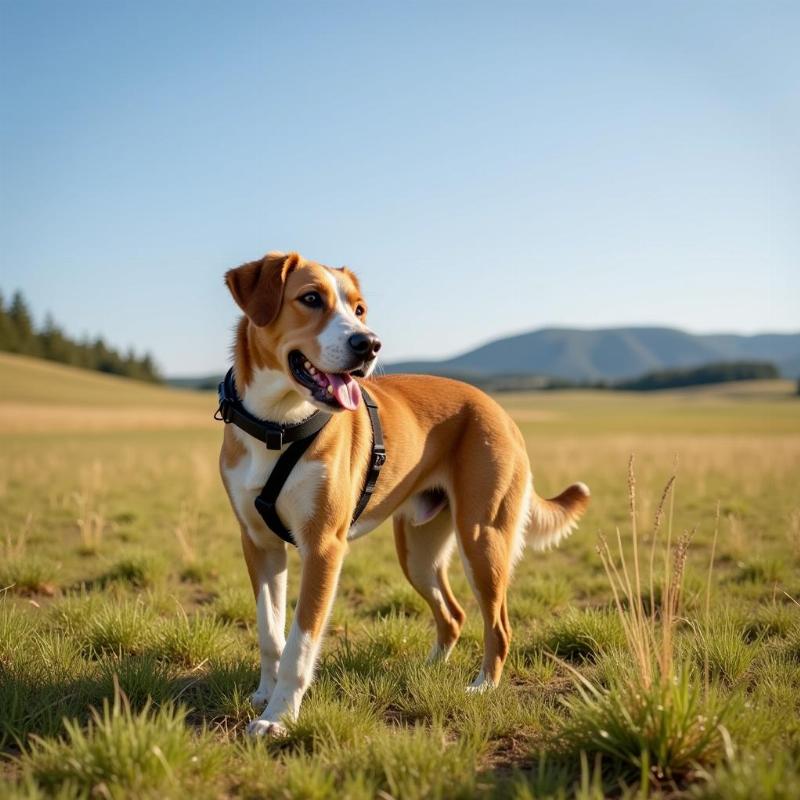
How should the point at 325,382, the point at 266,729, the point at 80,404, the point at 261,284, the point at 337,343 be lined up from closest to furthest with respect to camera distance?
1. the point at 266,729
2. the point at 337,343
3. the point at 325,382
4. the point at 261,284
5. the point at 80,404

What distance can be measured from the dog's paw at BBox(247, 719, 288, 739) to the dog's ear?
2.07 metres

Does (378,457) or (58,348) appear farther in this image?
(58,348)

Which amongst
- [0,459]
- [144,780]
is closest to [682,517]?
[144,780]

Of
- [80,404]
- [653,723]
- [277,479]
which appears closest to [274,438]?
[277,479]

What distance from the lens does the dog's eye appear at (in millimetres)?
3943

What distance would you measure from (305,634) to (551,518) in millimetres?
2165

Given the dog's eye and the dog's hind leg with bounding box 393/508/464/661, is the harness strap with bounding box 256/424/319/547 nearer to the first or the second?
the dog's eye

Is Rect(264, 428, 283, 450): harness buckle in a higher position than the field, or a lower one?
higher

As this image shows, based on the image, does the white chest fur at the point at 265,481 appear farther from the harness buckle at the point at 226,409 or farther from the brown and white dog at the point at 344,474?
the harness buckle at the point at 226,409

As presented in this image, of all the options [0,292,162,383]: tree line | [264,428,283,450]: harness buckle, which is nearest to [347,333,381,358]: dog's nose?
[264,428,283,450]: harness buckle

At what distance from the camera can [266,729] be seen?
347cm

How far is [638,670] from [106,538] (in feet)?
25.9

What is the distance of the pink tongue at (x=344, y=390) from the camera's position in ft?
12.3

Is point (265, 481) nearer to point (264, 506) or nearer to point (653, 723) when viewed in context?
point (264, 506)
